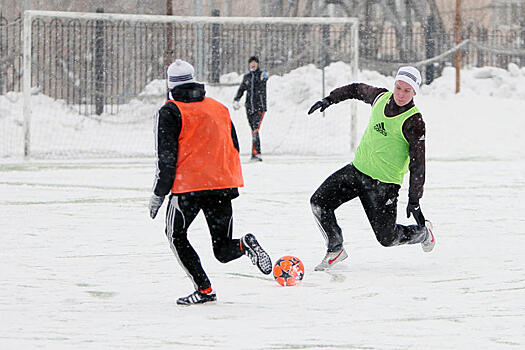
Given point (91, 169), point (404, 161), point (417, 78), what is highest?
point (417, 78)

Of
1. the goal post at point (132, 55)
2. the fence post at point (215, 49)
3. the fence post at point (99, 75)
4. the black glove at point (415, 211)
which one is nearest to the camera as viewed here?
the black glove at point (415, 211)

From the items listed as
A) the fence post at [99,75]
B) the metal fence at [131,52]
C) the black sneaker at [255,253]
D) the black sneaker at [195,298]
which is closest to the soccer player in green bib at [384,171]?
the black sneaker at [255,253]

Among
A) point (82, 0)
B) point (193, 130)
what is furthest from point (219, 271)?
point (82, 0)

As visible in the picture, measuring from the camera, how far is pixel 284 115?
22609 mm

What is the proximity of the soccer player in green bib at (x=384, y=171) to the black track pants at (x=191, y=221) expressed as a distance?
56.3 inches

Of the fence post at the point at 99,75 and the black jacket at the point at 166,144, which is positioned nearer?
the black jacket at the point at 166,144

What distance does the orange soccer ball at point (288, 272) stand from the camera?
6781 millimetres

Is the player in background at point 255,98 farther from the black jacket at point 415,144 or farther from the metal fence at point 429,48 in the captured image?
the black jacket at point 415,144

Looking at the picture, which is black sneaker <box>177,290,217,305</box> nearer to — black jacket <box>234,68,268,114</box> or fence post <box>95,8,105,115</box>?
black jacket <box>234,68,268,114</box>

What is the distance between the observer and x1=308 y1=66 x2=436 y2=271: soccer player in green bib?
23.3ft

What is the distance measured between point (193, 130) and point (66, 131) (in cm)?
1504

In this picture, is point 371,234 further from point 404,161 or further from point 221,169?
point 221,169

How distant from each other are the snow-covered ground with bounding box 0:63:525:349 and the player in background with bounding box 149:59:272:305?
0.41 m

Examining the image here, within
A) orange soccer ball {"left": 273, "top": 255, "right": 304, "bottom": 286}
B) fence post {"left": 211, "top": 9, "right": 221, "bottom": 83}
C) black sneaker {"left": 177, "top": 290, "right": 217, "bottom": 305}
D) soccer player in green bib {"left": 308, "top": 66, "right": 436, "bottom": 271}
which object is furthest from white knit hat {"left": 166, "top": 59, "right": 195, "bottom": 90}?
fence post {"left": 211, "top": 9, "right": 221, "bottom": 83}
